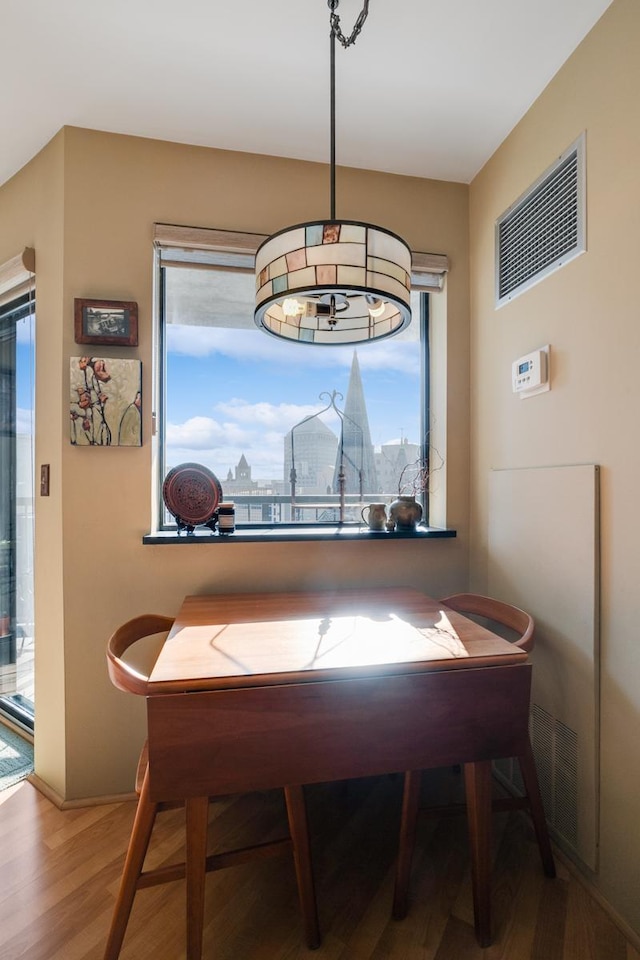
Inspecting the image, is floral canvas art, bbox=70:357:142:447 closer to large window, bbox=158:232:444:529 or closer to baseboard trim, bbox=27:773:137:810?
large window, bbox=158:232:444:529

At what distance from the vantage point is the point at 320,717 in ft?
3.81

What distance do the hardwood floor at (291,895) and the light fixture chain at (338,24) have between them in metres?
2.42

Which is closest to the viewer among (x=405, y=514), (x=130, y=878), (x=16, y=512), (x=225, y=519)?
(x=130, y=878)

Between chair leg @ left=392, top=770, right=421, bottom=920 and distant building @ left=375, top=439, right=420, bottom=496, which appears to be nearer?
chair leg @ left=392, top=770, right=421, bottom=920

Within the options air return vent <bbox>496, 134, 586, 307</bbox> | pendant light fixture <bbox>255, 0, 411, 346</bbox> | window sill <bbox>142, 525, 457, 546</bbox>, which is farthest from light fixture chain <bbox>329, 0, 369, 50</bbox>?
window sill <bbox>142, 525, 457, 546</bbox>

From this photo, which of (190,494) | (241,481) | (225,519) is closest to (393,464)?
(241,481)

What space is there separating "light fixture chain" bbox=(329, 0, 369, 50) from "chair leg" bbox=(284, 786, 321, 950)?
80.1 inches

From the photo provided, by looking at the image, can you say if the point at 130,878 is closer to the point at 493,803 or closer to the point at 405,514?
the point at 493,803

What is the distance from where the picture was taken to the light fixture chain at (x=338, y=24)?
1.30 meters

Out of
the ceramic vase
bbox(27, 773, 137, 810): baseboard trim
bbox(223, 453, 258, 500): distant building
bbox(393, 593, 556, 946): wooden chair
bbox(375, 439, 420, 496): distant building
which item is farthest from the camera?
bbox(375, 439, 420, 496): distant building

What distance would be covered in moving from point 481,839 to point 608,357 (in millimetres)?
1359

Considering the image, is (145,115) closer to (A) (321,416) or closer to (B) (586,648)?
(A) (321,416)

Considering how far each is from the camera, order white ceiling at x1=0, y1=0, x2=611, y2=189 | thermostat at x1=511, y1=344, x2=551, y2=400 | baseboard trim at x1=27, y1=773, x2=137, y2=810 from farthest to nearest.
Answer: baseboard trim at x1=27, y1=773, x2=137, y2=810 < thermostat at x1=511, y1=344, x2=551, y2=400 < white ceiling at x1=0, y1=0, x2=611, y2=189

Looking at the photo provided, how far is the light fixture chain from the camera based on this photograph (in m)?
1.30
